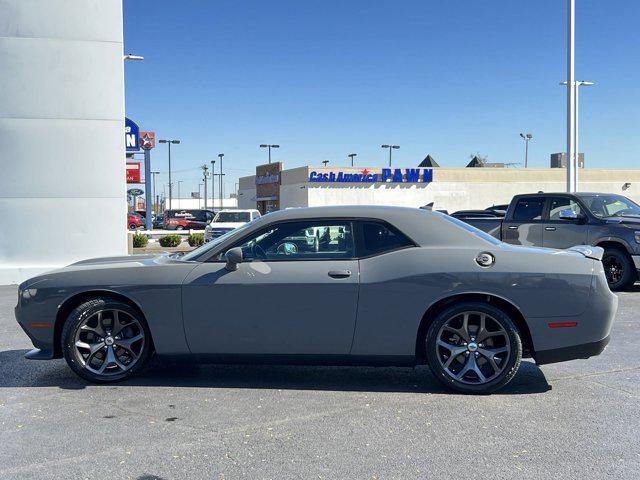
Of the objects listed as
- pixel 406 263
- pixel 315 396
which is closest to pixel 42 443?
pixel 315 396

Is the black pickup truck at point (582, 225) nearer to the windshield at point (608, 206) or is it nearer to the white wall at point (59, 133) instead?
the windshield at point (608, 206)

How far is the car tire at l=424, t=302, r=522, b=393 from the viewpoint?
4961mm

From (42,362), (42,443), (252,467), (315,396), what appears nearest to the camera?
(252,467)

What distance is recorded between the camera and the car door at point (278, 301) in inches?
198

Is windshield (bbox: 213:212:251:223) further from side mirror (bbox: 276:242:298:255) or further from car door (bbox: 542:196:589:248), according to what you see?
side mirror (bbox: 276:242:298:255)

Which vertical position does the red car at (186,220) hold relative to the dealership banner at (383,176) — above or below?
below

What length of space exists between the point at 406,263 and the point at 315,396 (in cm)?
125

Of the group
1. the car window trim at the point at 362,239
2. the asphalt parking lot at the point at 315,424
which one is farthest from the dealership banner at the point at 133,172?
the car window trim at the point at 362,239

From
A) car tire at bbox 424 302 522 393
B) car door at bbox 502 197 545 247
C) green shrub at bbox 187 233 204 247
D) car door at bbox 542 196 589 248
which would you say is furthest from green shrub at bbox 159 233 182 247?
car tire at bbox 424 302 522 393

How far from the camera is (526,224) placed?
11867 mm

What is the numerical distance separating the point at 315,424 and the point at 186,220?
161ft

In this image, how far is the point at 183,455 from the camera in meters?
3.86

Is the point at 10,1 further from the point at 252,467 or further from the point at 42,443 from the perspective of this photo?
the point at 252,467

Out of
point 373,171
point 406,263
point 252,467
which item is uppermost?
point 373,171
